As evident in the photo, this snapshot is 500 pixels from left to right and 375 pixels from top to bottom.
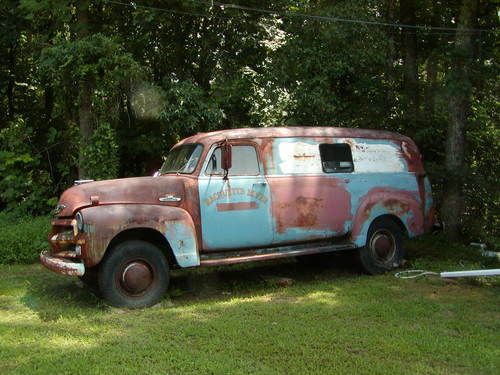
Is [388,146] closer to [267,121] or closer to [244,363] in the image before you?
[267,121]

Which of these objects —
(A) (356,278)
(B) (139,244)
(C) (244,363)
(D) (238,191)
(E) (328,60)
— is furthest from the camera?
(E) (328,60)

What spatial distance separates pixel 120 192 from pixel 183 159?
47.3 inches

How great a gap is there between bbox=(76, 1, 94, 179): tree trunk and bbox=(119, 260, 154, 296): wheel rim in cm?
505

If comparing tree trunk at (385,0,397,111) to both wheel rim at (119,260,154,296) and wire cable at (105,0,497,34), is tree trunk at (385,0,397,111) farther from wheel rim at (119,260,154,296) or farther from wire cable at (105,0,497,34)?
wheel rim at (119,260,154,296)

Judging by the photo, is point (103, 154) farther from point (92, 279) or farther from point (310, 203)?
point (310, 203)

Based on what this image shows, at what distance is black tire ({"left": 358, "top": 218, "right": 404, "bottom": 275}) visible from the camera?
28.6 ft

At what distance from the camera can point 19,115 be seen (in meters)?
14.5

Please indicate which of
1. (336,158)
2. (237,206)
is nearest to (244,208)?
(237,206)

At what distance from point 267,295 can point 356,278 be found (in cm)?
161

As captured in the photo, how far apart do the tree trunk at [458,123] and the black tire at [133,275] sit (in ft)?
18.6

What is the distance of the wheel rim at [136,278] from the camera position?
697cm

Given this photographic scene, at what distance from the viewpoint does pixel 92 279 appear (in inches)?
296

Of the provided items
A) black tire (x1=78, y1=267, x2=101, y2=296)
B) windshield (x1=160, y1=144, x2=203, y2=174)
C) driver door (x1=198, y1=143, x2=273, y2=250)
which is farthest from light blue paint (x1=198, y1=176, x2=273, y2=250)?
black tire (x1=78, y1=267, x2=101, y2=296)

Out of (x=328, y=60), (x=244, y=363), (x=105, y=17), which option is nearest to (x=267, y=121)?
(x=328, y=60)
